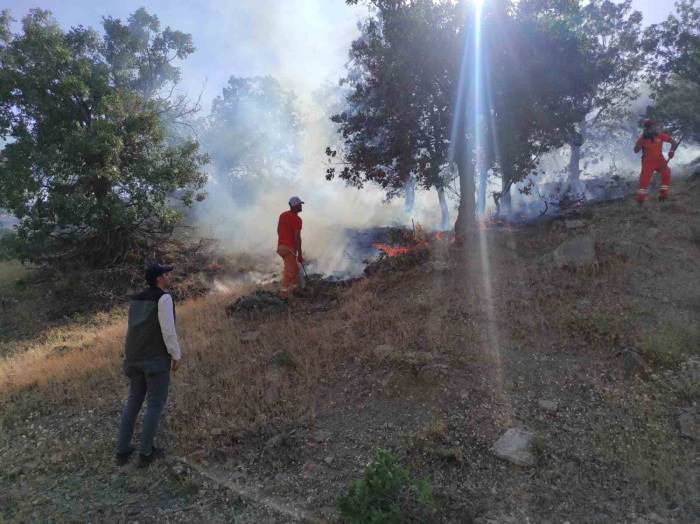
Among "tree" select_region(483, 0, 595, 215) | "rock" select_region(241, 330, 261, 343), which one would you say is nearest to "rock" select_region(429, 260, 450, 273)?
"tree" select_region(483, 0, 595, 215)

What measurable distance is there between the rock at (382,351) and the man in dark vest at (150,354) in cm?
215

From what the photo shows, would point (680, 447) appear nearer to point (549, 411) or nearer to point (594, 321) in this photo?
point (549, 411)

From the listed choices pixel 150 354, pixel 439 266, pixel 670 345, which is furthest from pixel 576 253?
pixel 150 354

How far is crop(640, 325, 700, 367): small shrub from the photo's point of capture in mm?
4626

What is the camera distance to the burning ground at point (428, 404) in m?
3.53

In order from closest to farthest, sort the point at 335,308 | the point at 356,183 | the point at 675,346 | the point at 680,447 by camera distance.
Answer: the point at 680,447, the point at 675,346, the point at 335,308, the point at 356,183

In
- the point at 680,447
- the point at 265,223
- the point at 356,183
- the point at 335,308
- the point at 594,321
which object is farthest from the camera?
the point at 265,223

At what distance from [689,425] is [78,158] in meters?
12.7

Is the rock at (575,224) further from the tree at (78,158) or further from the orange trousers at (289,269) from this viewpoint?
the tree at (78,158)

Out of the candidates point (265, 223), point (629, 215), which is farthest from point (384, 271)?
point (265, 223)

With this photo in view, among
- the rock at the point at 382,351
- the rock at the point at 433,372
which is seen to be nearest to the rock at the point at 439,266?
the rock at the point at 382,351

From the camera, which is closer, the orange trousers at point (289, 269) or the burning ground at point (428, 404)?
the burning ground at point (428, 404)

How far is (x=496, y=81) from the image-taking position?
27.5ft

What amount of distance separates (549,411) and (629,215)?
6.04 metres
